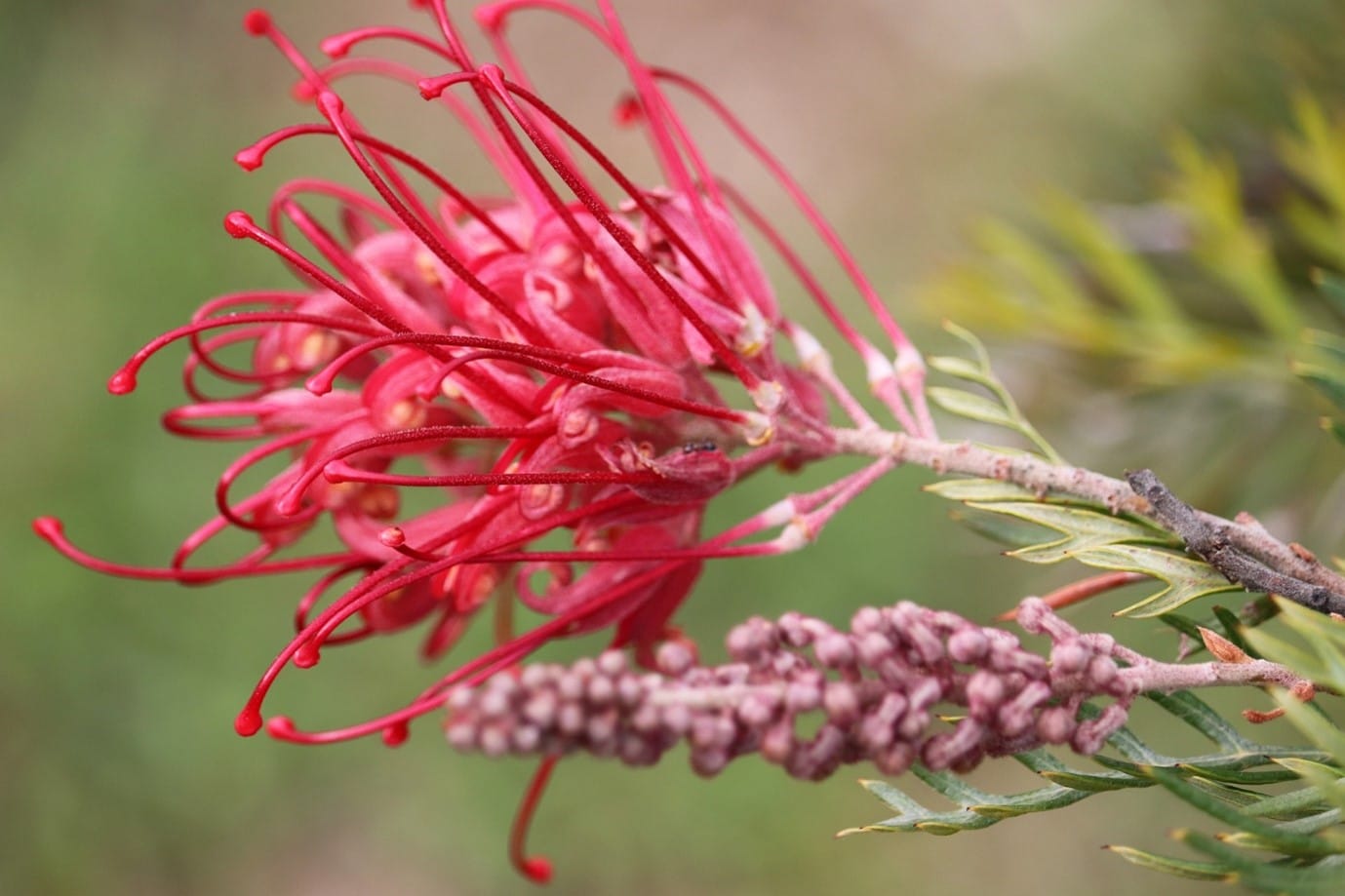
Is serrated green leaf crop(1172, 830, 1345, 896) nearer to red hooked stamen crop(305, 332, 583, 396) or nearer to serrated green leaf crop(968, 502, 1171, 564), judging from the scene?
serrated green leaf crop(968, 502, 1171, 564)

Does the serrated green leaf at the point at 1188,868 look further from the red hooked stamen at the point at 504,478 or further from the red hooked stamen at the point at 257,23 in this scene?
the red hooked stamen at the point at 257,23

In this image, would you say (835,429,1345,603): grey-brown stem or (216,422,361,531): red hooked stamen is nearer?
(835,429,1345,603): grey-brown stem

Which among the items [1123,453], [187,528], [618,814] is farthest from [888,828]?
[187,528]

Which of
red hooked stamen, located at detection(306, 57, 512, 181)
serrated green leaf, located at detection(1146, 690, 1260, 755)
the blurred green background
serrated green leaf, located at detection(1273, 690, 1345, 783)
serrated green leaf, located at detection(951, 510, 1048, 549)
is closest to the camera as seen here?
serrated green leaf, located at detection(1273, 690, 1345, 783)

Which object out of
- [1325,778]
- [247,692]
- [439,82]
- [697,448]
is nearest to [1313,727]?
[1325,778]

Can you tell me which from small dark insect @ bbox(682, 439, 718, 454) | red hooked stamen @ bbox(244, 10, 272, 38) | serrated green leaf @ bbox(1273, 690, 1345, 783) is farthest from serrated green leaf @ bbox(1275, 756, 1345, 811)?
red hooked stamen @ bbox(244, 10, 272, 38)

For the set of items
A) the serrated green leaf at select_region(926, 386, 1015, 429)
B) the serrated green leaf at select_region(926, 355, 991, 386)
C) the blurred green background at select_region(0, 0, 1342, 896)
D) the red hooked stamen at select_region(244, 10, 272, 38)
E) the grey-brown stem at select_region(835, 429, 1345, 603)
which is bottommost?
the blurred green background at select_region(0, 0, 1342, 896)
